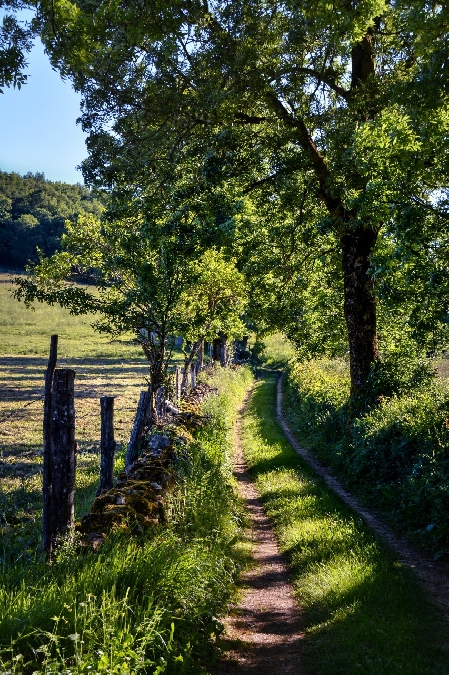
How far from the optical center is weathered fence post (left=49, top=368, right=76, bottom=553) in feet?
19.1

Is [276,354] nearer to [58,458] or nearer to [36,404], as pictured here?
[36,404]

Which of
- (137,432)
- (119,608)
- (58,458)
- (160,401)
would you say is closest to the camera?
(119,608)

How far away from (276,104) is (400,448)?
822 cm

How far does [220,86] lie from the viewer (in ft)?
34.8

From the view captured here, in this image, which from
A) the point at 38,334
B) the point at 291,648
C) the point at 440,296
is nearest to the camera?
the point at 291,648

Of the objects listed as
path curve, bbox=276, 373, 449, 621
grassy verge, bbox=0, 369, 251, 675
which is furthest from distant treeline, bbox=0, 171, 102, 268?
grassy verge, bbox=0, 369, 251, 675

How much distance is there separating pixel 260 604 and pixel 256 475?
7554 millimetres

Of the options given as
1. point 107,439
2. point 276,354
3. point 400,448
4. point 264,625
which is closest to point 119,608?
point 264,625

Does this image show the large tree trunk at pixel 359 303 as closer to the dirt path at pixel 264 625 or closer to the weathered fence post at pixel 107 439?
the dirt path at pixel 264 625

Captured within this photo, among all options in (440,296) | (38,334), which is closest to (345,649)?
(440,296)

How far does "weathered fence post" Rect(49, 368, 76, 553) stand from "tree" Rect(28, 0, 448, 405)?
163 inches

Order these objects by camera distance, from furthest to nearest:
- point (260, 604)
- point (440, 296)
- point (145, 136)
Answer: point (145, 136) < point (440, 296) < point (260, 604)

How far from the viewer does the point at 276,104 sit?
12891mm

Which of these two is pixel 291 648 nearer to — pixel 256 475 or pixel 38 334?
pixel 256 475
